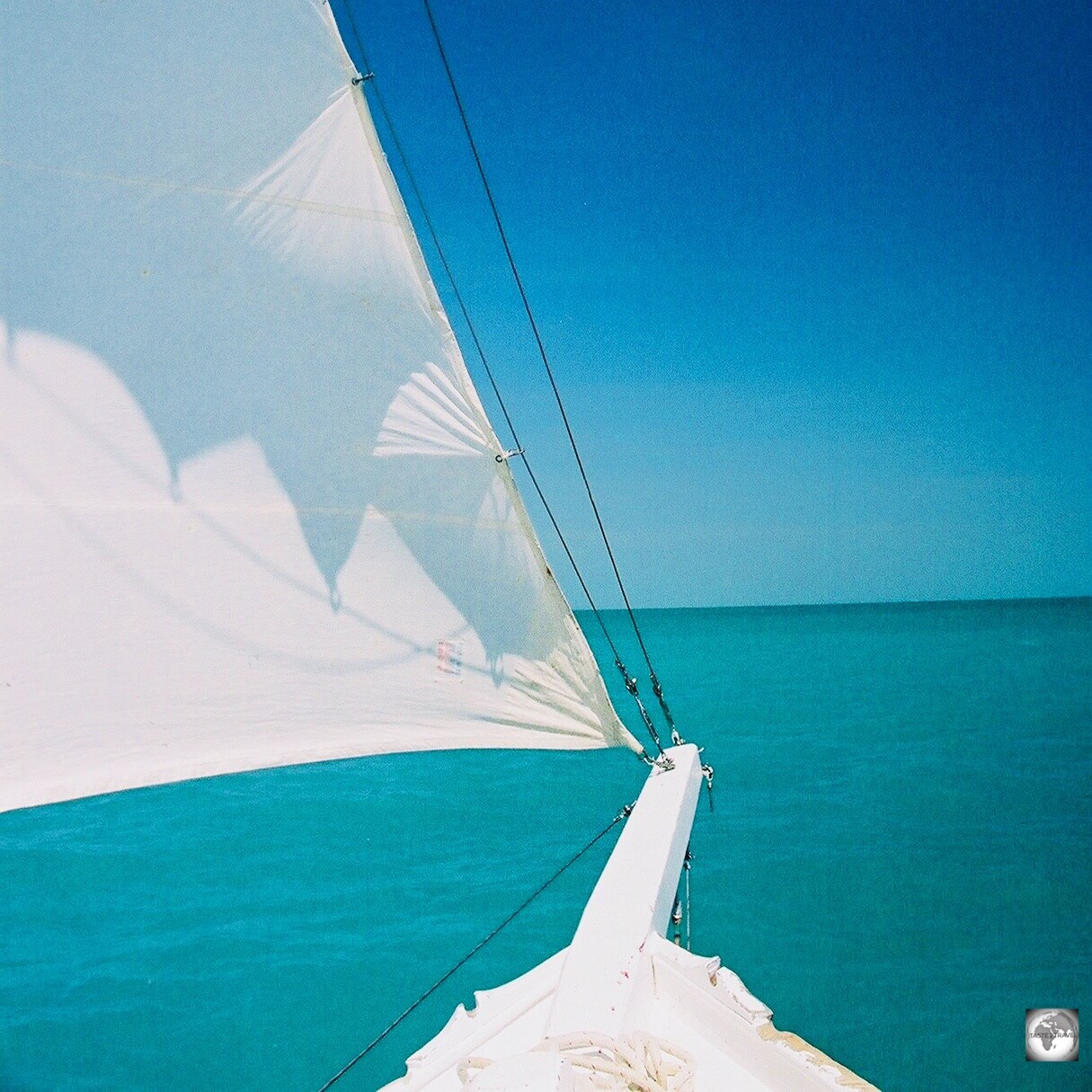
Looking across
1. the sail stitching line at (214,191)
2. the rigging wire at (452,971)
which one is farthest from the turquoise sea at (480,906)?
the sail stitching line at (214,191)

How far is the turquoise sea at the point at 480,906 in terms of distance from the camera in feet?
22.8

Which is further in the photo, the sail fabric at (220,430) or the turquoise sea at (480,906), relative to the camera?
the turquoise sea at (480,906)

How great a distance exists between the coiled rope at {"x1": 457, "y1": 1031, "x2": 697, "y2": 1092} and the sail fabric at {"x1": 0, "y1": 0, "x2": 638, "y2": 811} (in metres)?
1.50

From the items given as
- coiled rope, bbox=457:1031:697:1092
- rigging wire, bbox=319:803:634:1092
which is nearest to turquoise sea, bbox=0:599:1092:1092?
rigging wire, bbox=319:803:634:1092

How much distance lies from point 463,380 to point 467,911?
8001 millimetres

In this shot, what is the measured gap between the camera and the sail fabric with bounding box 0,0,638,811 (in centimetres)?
302

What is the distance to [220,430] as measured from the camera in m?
3.31

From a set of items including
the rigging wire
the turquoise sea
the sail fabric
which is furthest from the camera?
the turquoise sea

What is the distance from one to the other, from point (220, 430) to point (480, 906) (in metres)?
8.16

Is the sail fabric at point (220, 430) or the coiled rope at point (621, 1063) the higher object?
the sail fabric at point (220, 430)

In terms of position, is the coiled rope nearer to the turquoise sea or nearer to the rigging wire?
the rigging wire

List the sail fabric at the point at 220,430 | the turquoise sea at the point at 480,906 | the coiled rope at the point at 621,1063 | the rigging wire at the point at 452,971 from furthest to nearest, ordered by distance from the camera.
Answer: the turquoise sea at the point at 480,906 < the sail fabric at the point at 220,430 < the rigging wire at the point at 452,971 < the coiled rope at the point at 621,1063

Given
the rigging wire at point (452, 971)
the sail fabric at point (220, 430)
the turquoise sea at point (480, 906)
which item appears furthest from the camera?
the turquoise sea at point (480, 906)

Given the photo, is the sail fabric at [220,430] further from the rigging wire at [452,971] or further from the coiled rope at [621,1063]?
the coiled rope at [621,1063]
